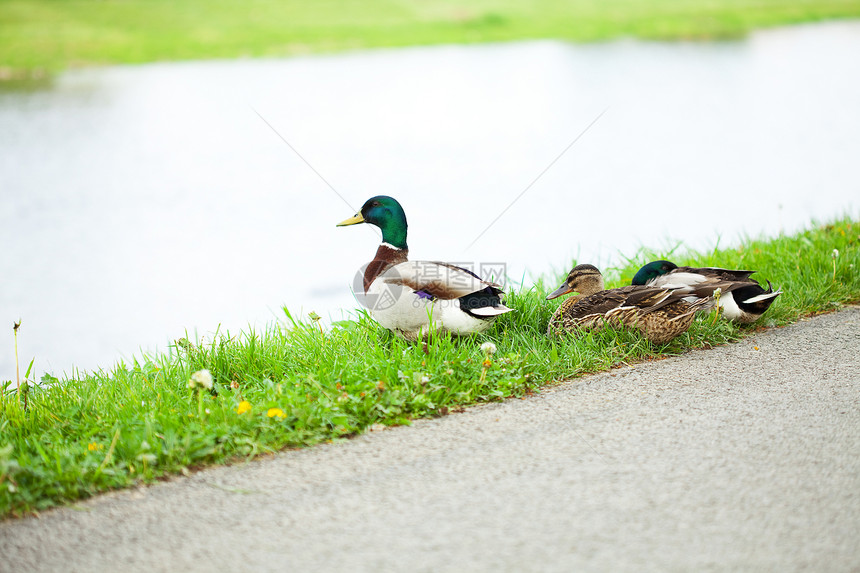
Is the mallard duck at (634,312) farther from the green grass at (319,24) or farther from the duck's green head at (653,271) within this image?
the green grass at (319,24)

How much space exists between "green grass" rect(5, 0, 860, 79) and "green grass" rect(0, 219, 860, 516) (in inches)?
745

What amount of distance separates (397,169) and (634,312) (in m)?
8.65

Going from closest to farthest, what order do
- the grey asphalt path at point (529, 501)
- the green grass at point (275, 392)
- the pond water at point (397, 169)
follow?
the grey asphalt path at point (529, 501) → the green grass at point (275, 392) → the pond water at point (397, 169)

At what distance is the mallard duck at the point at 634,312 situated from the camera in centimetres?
405

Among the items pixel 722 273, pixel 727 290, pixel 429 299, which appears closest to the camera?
pixel 429 299

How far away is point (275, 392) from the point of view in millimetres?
3543

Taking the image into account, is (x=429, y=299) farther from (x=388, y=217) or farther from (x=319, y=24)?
(x=319, y=24)

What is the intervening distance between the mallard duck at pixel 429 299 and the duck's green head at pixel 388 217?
21 centimetres

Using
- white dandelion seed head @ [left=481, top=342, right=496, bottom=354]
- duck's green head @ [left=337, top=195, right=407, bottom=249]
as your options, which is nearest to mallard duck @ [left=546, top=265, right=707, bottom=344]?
white dandelion seed head @ [left=481, top=342, right=496, bottom=354]

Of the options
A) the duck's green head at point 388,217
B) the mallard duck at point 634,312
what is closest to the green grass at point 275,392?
the mallard duck at point 634,312

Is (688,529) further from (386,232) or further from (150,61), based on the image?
(150,61)

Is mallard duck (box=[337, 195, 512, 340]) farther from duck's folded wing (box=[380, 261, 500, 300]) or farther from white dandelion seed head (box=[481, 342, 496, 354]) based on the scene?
white dandelion seed head (box=[481, 342, 496, 354])

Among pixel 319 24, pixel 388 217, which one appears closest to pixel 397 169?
pixel 388 217

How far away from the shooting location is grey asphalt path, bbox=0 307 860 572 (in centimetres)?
238
